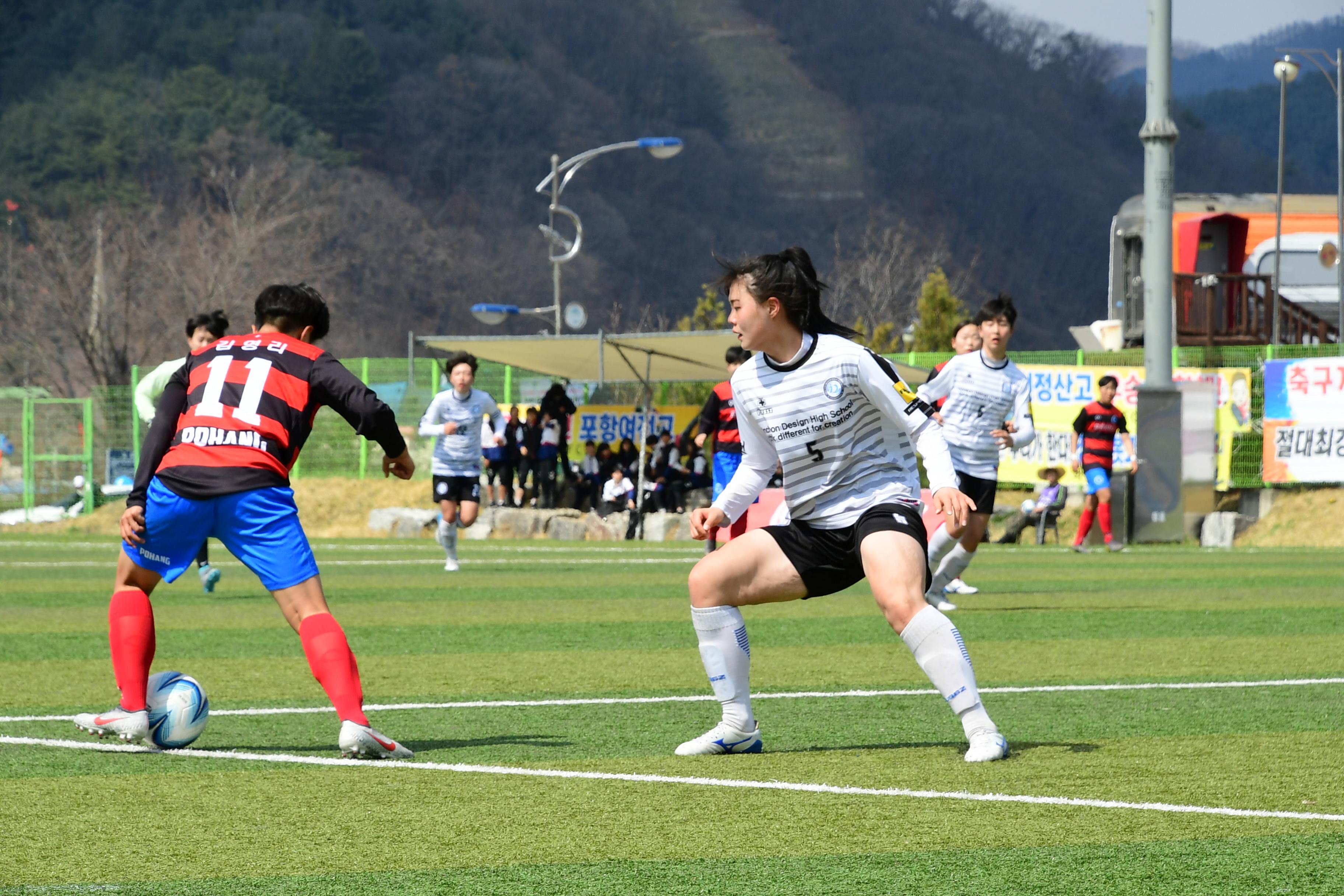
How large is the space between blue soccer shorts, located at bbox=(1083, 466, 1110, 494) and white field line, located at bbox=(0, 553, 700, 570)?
4.84 meters

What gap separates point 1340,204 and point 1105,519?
17692 millimetres

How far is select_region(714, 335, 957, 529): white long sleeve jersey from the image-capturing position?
605cm

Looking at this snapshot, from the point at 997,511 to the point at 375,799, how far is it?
22.8 m

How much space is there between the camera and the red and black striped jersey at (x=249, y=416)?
622cm

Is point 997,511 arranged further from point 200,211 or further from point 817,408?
point 200,211

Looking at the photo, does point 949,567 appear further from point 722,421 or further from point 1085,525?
point 1085,525

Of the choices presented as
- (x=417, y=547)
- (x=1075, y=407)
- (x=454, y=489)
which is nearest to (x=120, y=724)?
(x=454, y=489)

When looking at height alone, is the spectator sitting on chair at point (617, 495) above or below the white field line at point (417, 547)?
above

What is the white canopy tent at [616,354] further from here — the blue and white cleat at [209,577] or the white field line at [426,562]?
the blue and white cleat at [209,577]

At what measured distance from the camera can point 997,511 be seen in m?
27.4

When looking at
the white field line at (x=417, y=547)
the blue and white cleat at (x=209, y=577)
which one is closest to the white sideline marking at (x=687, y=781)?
the blue and white cleat at (x=209, y=577)

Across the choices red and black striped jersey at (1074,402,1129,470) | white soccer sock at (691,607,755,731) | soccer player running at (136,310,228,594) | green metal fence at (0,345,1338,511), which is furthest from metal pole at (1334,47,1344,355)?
white soccer sock at (691,607,755,731)

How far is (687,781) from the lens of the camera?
5715mm

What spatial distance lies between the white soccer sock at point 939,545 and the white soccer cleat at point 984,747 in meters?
5.60
